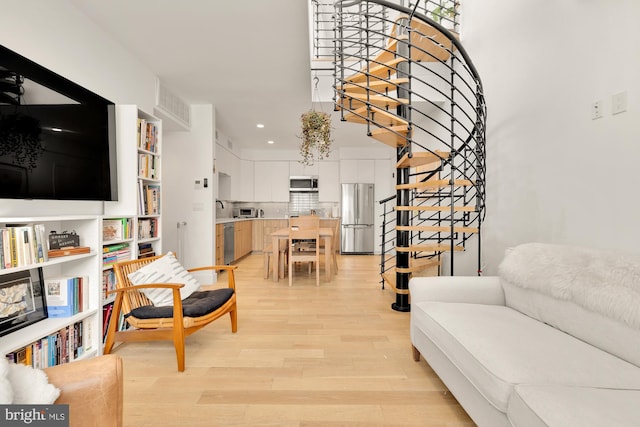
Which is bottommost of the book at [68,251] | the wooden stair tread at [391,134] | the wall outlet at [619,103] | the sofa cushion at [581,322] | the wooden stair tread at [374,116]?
the sofa cushion at [581,322]

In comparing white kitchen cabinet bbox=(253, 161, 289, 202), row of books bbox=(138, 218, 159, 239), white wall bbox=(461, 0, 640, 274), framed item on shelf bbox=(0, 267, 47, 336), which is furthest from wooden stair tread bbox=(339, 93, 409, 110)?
white kitchen cabinet bbox=(253, 161, 289, 202)

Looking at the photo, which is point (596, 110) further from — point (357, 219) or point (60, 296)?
point (357, 219)

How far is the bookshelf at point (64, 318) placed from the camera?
1.66m

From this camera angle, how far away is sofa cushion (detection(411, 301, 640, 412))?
3.64ft

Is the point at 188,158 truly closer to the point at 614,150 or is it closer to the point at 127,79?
the point at 127,79

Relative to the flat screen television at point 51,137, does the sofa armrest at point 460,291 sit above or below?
below

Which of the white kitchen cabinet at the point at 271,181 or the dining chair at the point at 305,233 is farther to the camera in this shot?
the white kitchen cabinet at the point at 271,181

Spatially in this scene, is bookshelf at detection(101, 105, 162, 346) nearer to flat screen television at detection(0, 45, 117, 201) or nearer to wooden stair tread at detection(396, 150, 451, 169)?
flat screen television at detection(0, 45, 117, 201)

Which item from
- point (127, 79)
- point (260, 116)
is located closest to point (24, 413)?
point (127, 79)

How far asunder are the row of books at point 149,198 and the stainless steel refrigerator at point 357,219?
482 cm

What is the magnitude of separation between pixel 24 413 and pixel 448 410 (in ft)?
5.83

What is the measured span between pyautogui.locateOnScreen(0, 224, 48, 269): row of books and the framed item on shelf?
0.19 meters
